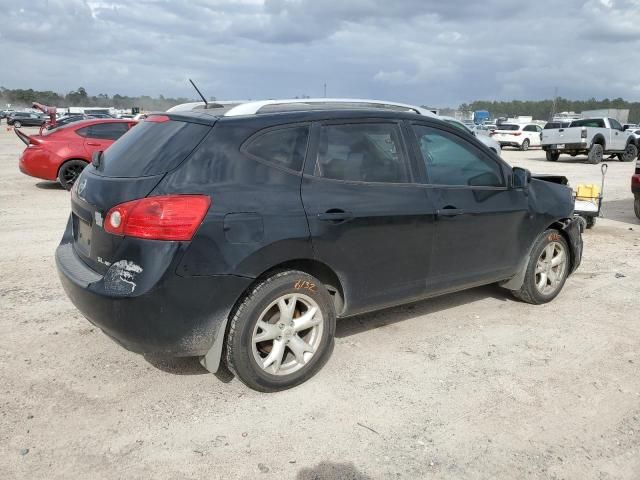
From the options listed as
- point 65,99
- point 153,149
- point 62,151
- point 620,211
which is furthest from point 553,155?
point 65,99

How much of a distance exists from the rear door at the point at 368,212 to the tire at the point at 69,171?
29.3 ft

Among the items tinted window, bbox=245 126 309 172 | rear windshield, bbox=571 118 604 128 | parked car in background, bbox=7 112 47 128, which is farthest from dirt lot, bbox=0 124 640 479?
parked car in background, bbox=7 112 47 128

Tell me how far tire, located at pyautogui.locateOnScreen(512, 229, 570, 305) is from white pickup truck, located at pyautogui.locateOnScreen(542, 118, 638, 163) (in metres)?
18.8

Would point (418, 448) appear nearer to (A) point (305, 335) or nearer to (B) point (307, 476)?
(B) point (307, 476)

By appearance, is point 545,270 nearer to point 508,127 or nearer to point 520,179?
point 520,179

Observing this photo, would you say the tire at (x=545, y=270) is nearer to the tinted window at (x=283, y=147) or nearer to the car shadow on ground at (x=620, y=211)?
the tinted window at (x=283, y=147)

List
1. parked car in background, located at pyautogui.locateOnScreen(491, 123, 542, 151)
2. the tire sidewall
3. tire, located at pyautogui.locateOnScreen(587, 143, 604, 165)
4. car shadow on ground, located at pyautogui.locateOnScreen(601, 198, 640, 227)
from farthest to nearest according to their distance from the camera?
1. parked car in background, located at pyautogui.locateOnScreen(491, 123, 542, 151)
2. tire, located at pyautogui.locateOnScreen(587, 143, 604, 165)
3. car shadow on ground, located at pyautogui.locateOnScreen(601, 198, 640, 227)
4. the tire sidewall

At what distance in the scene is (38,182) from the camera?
12891mm

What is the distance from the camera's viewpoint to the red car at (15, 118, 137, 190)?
1094 centimetres

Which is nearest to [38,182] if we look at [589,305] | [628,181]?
[589,305]

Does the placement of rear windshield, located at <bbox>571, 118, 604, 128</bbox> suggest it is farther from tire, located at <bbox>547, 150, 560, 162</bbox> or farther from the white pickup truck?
tire, located at <bbox>547, 150, 560, 162</bbox>

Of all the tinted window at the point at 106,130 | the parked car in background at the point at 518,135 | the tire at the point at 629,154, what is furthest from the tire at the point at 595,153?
the tinted window at the point at 106,130

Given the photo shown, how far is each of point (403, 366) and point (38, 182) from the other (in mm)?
11724

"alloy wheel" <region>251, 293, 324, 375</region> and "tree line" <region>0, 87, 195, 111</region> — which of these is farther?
"tree line" <region>0, 87, 195, 111</region>
